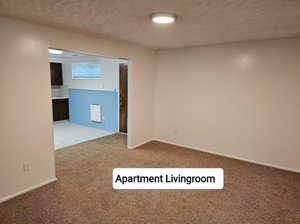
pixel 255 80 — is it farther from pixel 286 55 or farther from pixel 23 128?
pixel 23 128

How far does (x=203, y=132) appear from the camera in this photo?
4.07 meters

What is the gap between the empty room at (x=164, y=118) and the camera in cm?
209

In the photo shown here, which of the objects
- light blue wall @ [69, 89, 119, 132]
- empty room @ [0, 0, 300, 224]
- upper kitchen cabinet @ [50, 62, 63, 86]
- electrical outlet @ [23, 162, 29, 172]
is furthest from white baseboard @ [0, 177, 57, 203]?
upper kitchen cabinet @ [50, 62, 63, 86]

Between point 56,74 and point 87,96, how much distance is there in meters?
1.55

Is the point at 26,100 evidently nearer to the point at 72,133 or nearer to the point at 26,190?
the point at 26,190

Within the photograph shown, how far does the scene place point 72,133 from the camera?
17.2ft

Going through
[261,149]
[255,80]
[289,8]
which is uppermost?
[289,8]

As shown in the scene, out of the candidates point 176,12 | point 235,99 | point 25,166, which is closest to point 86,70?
point 25,166

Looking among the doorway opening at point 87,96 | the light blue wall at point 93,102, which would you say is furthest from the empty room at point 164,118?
the light blue wall at point 93,102

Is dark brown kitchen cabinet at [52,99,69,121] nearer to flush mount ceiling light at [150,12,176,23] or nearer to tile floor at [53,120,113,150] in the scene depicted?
tile floor at [53,120,113,150]

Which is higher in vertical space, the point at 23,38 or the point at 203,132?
the point at 23,38

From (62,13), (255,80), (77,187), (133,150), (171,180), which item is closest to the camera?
(62,13)

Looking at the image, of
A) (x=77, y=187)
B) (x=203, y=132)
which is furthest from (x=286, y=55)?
(x=77, y=187)

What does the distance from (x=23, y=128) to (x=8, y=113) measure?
255 mm
